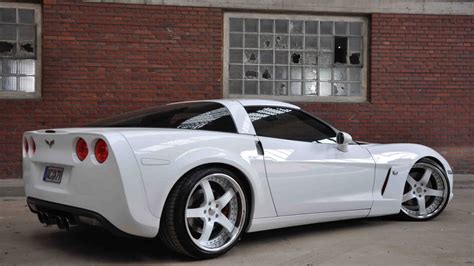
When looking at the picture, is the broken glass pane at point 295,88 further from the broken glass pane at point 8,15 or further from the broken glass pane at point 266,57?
the broken glass pane at point 8,15

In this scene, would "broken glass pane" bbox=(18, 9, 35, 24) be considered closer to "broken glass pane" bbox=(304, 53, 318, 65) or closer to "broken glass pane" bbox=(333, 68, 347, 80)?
"broken glass pane" bbox=(304, 53, 318, 65)

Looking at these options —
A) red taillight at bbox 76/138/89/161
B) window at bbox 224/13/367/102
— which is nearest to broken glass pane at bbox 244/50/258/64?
window at bbox 224/13/367/102

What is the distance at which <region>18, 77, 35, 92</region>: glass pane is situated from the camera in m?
8.74

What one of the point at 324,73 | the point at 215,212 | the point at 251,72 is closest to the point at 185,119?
the point at 215,212

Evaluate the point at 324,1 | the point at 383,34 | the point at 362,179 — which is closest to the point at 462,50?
the point at 383,34

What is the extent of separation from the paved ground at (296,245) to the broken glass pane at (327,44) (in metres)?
4.44

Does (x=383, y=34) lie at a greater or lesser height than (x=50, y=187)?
greater

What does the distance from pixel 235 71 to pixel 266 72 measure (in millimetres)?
575

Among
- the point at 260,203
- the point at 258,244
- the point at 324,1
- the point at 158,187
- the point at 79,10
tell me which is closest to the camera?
the point at 158,187

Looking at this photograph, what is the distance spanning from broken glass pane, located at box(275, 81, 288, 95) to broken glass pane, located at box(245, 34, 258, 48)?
0.81m

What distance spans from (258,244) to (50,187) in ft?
6.28

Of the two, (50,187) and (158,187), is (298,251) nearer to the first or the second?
(158,187)

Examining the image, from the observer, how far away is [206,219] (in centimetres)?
420

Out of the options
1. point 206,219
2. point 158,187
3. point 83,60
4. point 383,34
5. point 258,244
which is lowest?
point 258,244
